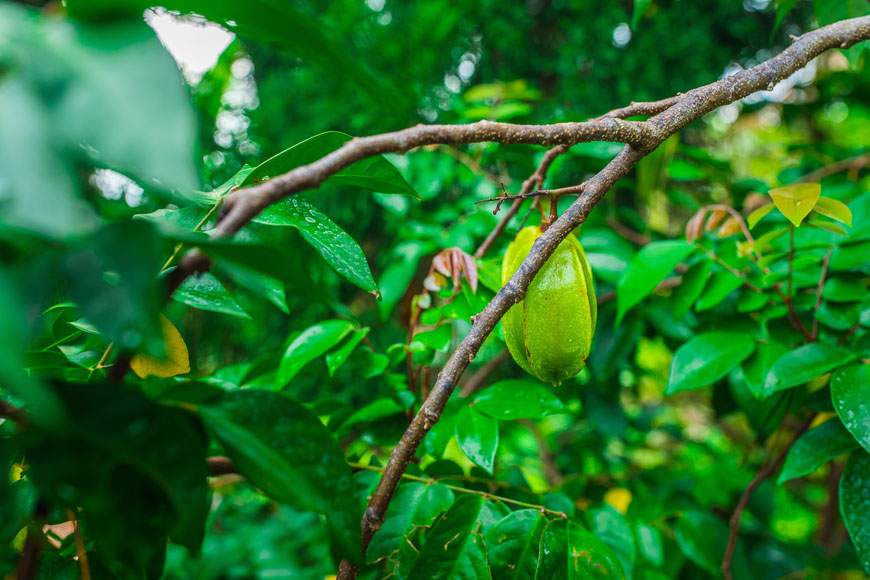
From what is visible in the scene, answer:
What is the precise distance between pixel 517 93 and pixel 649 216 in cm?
49

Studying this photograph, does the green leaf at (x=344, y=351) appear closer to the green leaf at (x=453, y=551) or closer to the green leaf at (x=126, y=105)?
the green leaf at (x=453, y=551)

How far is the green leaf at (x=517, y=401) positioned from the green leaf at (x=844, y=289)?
1.50 feet

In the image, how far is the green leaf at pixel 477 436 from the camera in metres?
0.57

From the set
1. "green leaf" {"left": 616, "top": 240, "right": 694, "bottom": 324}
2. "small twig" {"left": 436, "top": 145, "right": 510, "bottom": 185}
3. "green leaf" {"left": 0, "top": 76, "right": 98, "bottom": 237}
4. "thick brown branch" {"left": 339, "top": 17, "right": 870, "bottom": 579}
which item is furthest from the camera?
"small twig" {"left": 436, "top": 145, "right": 510, "bottom": 185}

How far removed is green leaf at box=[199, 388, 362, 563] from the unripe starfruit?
0.23 meters

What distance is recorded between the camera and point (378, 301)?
0.98 metres

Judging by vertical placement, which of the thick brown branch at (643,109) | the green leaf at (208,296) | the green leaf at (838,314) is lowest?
the green leaf at (838,314)

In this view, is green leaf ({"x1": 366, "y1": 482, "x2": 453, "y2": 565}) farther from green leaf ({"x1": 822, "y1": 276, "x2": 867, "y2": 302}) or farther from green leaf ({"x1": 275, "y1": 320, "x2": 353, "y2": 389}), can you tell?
green leaf ({"x1": 822, "y1": 276, "x2": 867, "y2": 302})

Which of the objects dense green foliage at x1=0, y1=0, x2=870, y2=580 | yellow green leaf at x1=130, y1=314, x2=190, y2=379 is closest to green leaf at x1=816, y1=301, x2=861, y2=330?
dense green foliage at x1=0, y1=0, x2=870, y2=580

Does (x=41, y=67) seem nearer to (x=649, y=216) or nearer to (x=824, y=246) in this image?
(x=824, y=246)

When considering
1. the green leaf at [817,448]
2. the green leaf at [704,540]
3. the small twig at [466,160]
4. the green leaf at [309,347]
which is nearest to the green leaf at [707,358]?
the green leaf at [817,448]

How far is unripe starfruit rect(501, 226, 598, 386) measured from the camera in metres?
0.51

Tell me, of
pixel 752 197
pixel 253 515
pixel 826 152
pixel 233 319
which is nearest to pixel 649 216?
pixel 752 197

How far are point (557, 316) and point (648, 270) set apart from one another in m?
0.32
